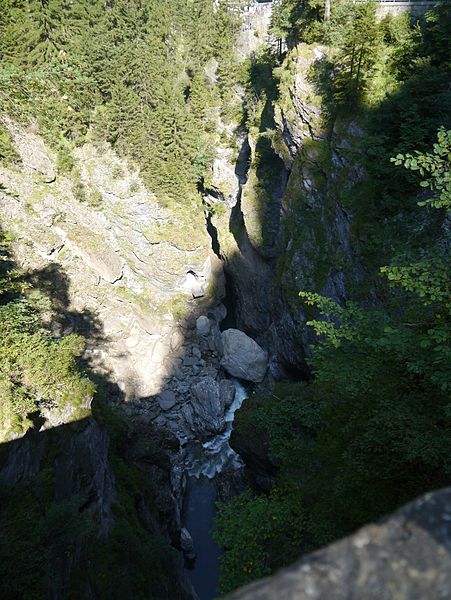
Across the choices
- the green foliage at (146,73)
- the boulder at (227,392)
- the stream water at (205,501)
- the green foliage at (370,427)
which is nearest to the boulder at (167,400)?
the stream water at (205,501)

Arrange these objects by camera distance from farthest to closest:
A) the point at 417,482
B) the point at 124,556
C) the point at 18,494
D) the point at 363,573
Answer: the point at 124,556 < the point at 18,494 < the point at 417,482 < the point at 363,573

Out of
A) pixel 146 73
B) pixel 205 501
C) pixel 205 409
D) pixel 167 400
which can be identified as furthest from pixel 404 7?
pixel 205 501

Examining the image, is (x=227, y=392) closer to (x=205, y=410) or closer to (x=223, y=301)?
(x=205, y=410)

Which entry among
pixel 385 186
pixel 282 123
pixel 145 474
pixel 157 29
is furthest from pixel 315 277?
pixel 157 29

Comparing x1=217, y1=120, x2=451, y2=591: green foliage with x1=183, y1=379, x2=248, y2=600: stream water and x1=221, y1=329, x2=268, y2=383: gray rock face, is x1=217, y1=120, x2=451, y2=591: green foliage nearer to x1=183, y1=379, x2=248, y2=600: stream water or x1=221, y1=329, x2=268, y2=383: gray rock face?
x1=183, y1=379, x2=248, y2=600: stream water

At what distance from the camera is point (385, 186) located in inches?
563

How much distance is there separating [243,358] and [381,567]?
2635 centimetres

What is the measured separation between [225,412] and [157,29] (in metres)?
34.8

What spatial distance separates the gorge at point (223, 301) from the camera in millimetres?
5648

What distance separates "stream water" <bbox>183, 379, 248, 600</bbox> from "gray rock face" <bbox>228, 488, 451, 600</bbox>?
19.1 meters

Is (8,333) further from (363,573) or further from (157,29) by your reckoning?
(157,29)

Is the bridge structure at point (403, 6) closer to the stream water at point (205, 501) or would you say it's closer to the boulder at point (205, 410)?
the stream water at point (205, 501)

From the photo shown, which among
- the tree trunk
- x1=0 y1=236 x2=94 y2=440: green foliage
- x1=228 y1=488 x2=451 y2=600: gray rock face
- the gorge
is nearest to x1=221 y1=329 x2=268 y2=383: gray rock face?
the gorge

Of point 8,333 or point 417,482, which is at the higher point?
point 417,482
